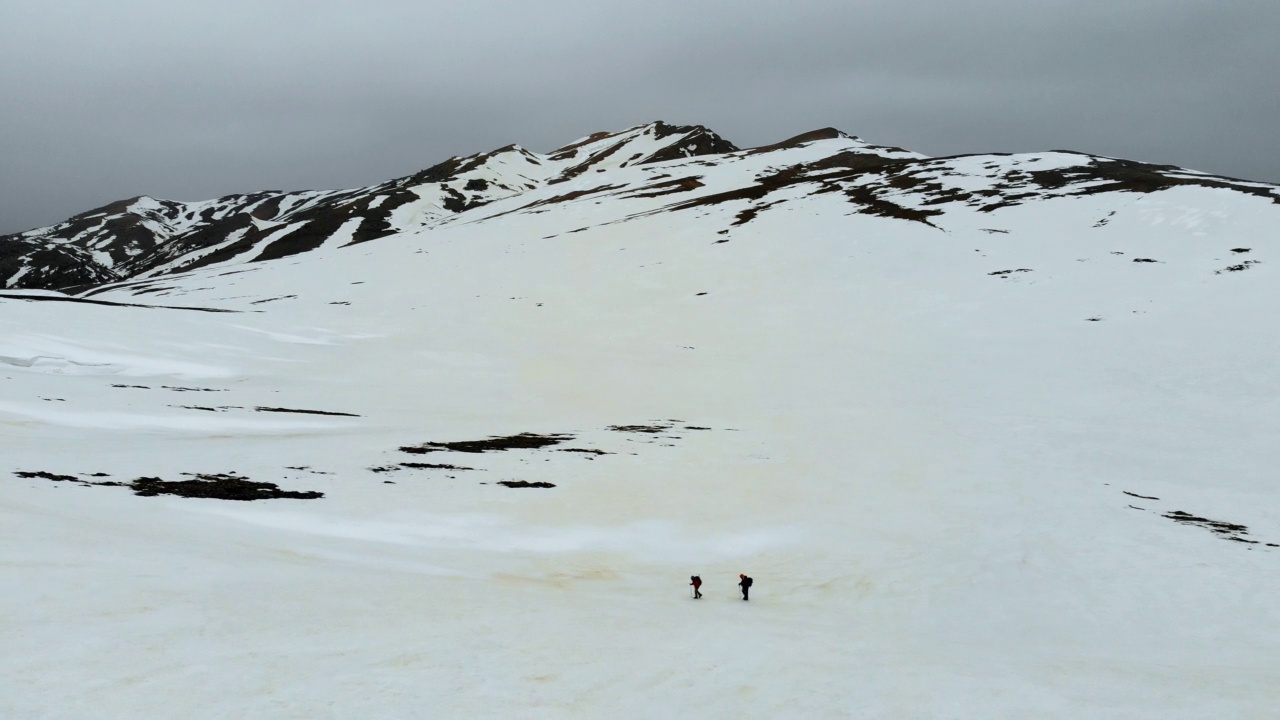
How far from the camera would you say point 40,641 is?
9.77 m

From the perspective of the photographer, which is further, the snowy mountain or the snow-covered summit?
the snow-covered summit

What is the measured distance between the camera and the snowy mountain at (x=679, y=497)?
36.4 ft

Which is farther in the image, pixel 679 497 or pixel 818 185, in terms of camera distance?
pixel 818 185

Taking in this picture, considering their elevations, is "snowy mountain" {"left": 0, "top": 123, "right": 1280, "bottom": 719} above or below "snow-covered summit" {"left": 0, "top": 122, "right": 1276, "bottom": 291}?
below

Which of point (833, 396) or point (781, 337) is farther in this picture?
point (781, 337)

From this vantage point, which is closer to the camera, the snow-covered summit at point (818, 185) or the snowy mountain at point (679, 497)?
the snowy mountain at point (679, 497)

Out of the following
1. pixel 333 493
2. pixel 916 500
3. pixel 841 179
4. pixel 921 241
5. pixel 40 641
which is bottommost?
pixel 916 500

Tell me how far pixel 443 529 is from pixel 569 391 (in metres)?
24.2

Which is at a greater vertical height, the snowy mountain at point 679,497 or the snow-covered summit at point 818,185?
the snow-covered summit at point 818,185

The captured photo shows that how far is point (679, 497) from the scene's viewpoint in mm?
25562

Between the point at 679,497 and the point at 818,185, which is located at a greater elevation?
the point at 818,185

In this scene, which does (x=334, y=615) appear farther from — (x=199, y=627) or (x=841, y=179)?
(x=841, y=179)

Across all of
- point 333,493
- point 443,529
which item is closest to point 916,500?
point 443,529

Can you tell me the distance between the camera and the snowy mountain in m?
11.1
